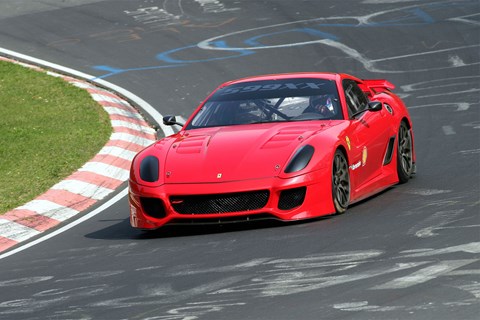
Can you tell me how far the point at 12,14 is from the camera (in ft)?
84.2

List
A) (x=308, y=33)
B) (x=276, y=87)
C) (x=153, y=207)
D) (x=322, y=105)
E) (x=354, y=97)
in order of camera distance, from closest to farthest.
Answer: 1. (x=153, y=207)
2. (x=322, y=105)
3. (x=276, y=87)
4. (x=354, y=97)
5. (x=308, y=33)

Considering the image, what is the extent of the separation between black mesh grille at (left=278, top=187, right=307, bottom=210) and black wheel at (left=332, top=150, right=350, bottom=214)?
35 centimetres

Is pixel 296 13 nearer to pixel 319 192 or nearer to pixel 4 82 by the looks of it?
pixel 4 82

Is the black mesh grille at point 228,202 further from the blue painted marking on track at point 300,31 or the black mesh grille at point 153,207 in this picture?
the blue painted marking on track at point 300,31

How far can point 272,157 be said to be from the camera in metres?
9.73

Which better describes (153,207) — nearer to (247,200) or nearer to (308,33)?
(247,200)

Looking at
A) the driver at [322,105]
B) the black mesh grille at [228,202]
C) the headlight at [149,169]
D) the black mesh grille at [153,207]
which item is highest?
the driver at [322,105]

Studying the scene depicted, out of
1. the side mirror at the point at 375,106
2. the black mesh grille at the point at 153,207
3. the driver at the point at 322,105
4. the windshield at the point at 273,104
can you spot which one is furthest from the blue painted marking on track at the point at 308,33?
the black mesh grille at the point at 153,207

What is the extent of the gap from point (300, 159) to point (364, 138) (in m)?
1.30

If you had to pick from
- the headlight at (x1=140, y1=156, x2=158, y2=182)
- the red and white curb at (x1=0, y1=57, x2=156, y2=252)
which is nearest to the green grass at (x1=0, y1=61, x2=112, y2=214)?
the red and white curb at (x1=0, y1=57, x2=156, y2=252)

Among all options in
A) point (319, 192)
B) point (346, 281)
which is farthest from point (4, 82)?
point (346, 281)

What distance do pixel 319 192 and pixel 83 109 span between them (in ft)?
27.0

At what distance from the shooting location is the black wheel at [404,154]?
11.6 m

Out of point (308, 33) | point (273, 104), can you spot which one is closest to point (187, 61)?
point (308, 33)
